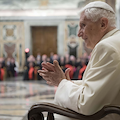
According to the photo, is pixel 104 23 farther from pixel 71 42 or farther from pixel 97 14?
pixel 71 42

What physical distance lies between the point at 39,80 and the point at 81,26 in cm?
691

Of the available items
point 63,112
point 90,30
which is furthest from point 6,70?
point 63,112

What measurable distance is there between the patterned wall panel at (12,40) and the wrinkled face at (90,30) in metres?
10.7

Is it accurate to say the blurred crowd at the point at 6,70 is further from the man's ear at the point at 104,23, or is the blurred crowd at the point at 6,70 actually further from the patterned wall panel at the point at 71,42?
the man's ear at the point at 104,23

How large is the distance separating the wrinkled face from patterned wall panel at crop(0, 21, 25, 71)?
421 inches

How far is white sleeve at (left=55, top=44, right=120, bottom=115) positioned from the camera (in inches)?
45.0

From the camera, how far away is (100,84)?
1.15m

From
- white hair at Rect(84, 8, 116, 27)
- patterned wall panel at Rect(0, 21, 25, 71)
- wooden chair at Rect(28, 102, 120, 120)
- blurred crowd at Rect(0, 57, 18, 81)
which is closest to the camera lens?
wooden chair at Rect(28, 102, 120, 120)

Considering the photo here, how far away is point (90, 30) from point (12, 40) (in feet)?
36.6

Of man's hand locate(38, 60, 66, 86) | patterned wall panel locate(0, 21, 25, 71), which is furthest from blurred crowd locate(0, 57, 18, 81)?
man's hand locate(38, 60, 66, 86)

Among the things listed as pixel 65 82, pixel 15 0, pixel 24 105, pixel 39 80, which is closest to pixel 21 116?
pixel 24 105

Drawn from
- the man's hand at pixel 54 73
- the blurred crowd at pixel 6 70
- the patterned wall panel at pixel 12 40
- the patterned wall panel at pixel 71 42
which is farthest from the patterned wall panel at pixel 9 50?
the man's hand at pixel 54 73

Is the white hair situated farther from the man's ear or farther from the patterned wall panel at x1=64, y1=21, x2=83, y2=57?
the patterned wall panel at x1=64, y1=21, x2=83, y2=57

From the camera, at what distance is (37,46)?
1269 centimetres
